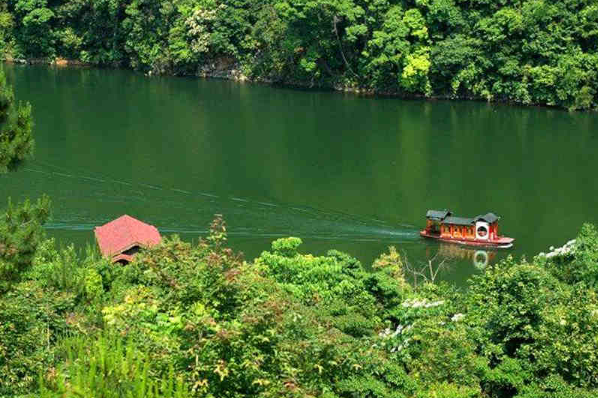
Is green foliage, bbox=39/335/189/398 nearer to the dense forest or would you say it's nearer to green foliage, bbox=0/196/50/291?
green foliage, bbox=0/196/50/291

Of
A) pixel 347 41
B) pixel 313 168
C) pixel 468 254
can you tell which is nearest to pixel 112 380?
pixel 468 254

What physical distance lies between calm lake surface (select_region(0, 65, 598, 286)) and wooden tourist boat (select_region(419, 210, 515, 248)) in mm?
282

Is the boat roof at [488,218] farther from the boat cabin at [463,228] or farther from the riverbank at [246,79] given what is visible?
the riverbank at [246,79]

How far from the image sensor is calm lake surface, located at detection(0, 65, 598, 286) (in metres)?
21.8

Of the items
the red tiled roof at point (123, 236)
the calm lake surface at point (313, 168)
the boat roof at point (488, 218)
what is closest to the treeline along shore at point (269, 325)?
the red tiled roof at point (123, 236)

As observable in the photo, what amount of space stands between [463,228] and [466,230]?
8 cm

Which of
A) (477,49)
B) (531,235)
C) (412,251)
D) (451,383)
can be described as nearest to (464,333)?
(451,383)

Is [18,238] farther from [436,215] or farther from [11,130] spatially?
[436,215]

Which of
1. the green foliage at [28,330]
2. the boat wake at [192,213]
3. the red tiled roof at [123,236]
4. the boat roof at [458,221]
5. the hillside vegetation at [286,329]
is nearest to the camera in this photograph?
the hillside vegetation at [286,329]

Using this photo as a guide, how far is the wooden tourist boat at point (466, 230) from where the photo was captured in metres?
20.9

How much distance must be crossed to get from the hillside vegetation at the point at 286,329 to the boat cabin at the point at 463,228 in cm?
597

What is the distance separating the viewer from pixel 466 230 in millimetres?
21188

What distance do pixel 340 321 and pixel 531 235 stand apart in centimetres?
1155

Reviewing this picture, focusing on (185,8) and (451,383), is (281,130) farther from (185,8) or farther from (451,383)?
(451,383)
